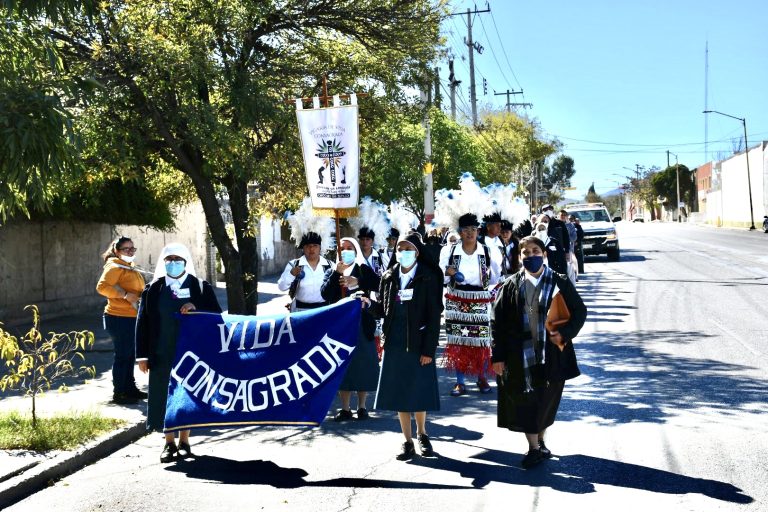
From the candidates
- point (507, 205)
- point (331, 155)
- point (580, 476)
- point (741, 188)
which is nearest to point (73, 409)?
point (331, 155)

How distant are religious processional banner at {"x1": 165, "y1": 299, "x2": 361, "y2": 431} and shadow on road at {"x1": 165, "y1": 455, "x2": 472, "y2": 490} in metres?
0.32

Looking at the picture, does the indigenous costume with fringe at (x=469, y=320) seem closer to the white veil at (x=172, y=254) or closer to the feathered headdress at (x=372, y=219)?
the feathered headdress at (x=372, y=219)

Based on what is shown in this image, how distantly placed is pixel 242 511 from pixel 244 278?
908cm

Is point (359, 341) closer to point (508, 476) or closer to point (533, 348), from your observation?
point (533, 348)

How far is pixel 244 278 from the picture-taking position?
14.9 metres

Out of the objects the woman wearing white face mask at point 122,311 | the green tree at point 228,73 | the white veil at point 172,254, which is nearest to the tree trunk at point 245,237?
the green tree at point 228,73

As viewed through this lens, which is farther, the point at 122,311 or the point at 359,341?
the point at 122,311

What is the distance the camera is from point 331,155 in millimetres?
9102

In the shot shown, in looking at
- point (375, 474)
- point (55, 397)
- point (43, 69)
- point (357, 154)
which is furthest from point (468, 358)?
point (43, 69)

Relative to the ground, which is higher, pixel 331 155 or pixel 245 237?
pixel 331 155

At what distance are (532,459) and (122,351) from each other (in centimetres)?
492

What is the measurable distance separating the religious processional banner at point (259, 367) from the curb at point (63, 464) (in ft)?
2.61

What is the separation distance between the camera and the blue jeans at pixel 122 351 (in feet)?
32.8

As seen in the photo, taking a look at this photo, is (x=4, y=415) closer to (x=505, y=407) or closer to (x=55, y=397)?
(x=55, y=397)
